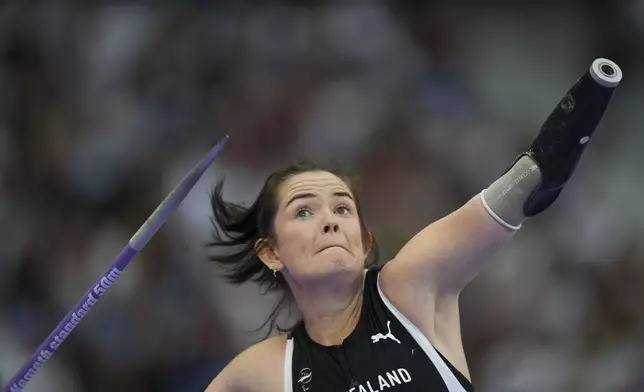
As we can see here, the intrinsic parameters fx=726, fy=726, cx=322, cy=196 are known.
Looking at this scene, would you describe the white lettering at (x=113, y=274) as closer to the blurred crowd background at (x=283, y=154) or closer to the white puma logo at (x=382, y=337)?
the white puma logo at (x=382, y=337)

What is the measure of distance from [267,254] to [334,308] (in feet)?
0.63

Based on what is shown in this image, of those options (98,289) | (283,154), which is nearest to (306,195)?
(98,289)

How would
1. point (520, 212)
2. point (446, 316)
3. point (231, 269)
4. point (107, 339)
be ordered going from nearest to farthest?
1. point (520, 212)
2. point (446, 316)
3. point (231, 269)
4. point (107, 339)

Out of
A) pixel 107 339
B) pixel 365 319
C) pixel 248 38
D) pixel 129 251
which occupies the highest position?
pixel 248 38

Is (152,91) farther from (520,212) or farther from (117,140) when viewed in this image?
(520,212)

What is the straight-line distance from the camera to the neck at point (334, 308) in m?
1.34

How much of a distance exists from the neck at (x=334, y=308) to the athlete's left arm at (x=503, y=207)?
7cm

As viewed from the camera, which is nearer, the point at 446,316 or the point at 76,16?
the point at 446,316

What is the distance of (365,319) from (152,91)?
1.31 metres

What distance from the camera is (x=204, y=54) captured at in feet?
7.66

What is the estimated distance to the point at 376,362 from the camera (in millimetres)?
1232

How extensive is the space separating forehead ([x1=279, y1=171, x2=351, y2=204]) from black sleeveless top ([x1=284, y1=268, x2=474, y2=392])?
21 centimetres

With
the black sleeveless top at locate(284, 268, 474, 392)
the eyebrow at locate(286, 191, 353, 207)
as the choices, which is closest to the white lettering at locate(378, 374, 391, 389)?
the black sleeveless top at locate(284, 268, 474, 392)

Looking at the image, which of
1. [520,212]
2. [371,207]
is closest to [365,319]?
[520,212]
